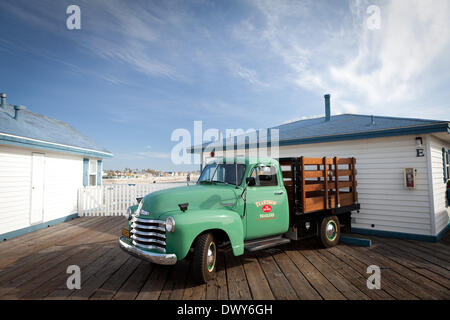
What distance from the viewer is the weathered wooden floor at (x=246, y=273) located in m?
3.59

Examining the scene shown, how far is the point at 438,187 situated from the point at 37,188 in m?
12.9

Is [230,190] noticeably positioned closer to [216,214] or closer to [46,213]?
[216,214]

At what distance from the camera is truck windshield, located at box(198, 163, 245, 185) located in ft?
15.7

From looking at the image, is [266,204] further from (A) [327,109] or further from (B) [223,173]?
(A) [327,109]

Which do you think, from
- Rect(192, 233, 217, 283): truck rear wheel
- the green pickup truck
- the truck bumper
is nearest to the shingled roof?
the green pickup truck

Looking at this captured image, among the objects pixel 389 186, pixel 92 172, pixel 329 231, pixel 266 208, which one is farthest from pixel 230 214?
pixel 92 172

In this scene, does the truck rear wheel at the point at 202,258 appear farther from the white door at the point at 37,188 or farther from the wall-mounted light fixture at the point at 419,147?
the white door at the point at 37,188

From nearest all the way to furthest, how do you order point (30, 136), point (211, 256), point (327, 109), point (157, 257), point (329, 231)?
point (157, 257), point (211, 256), point (329, 231), point (30, 136), point (327, 109)

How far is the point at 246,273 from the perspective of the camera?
172 inches

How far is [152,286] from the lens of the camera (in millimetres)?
3873

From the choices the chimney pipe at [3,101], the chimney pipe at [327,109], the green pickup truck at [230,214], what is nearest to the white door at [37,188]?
the chimney pipe at [3,101]

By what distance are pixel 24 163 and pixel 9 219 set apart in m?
1.79
